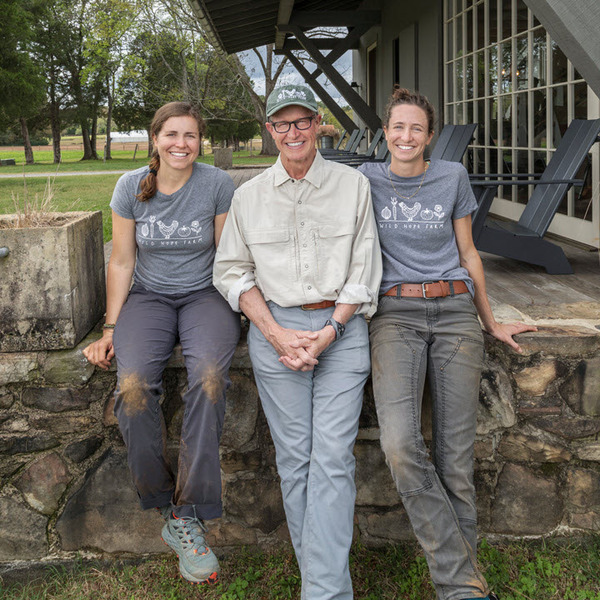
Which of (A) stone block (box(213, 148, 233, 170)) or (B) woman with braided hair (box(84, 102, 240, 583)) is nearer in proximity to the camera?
(B) woman with braided hair (box(84, 102, 240, 583))

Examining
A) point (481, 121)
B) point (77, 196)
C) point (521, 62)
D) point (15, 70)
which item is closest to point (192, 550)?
point (521, 62)

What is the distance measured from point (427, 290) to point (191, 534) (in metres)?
1.17

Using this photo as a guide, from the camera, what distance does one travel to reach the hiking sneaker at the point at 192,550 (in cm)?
243

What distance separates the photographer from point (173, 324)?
2672 millimetres

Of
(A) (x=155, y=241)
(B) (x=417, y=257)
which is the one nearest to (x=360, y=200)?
(B) (x=417, y=257)

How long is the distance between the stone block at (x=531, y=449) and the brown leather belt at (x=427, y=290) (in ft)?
2.23

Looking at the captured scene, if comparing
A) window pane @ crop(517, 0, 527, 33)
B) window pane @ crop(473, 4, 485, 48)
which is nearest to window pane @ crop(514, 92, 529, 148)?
window pane @ crop(517, 0, 527, 33)

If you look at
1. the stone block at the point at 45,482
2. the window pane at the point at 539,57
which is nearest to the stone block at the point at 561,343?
the stone block at the point at 45,482

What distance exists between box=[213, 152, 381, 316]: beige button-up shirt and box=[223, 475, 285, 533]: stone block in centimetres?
77

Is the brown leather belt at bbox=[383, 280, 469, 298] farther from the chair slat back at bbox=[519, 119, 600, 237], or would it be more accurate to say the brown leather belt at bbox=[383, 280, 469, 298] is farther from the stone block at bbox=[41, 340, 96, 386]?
the chair slat back at bbox=[519, 119, 600, 237]

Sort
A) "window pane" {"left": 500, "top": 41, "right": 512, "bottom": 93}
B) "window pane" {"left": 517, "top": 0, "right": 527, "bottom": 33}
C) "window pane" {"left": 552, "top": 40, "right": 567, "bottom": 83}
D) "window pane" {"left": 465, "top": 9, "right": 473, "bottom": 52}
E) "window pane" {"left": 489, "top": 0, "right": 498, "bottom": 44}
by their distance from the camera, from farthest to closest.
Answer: "window pane" {"left": 465, "top": 9, "right": 473, "bottom": 52}
"window pane" {"left": 489, "top": 0, "right": 498, "bottom": 44}
"window pane" {"left": 500, "top": 41, "right": 512, "bottom": 93}
"window pane" {"left": 517, "top": 0, "right": 527, "bottom": 33}
"window pane" {"left": 552, "top": 40, "right": 567, "bottom": 83}

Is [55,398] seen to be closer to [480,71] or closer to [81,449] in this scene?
[81,449]

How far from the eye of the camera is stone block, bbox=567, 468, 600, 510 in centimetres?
287

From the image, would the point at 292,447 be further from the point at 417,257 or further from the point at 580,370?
the point at 580,370
